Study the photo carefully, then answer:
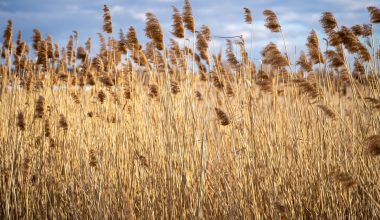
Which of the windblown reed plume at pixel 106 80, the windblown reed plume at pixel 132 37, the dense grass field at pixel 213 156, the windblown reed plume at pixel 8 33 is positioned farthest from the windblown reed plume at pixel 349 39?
the windblown reed plume at pixel 8 33

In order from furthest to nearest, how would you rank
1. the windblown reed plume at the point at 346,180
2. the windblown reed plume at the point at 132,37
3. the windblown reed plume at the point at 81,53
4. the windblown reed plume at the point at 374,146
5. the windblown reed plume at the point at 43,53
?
the windblown reed plume at the point at 81,53
the windblown reed plume at the point at 43,53
the windblown reed plume at the point at 132,37
the windblown reed plume at the point at 346,180
the windblown reed plume at the point at 374,146

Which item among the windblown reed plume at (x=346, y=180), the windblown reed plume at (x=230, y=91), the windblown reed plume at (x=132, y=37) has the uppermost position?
the windblown reed plume at (x=132, y=37)

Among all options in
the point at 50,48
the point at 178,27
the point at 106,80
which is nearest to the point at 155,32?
the point at 178,27

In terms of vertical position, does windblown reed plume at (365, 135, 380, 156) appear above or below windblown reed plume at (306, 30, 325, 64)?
below

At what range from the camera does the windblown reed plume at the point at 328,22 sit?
11.1 ft

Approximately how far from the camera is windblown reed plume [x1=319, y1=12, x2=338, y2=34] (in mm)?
3389

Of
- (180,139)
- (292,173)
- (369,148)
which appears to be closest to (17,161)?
(180,139)

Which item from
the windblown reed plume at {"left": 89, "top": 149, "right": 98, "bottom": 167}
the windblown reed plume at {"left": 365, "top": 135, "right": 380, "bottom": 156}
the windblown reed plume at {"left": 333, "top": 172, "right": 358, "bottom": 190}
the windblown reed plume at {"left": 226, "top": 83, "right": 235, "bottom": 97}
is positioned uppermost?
the windblown reed plume at {"left": 226, "top": 83, "right": 235, "bottom": 97}

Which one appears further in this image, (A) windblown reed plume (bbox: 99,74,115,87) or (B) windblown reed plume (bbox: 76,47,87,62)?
(B) windblown reed plume (bbox: 76,47,87,62)

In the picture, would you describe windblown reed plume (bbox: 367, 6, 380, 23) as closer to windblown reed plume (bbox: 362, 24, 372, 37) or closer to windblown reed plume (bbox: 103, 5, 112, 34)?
windblown reed plume (bbox: 362, 24, 372, 37)

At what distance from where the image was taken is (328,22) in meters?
3.41

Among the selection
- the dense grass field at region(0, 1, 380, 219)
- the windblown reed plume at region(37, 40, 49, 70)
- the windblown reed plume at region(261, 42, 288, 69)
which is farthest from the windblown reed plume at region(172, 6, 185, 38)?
the windblown reed plume at region(37, 40, 49, 70)

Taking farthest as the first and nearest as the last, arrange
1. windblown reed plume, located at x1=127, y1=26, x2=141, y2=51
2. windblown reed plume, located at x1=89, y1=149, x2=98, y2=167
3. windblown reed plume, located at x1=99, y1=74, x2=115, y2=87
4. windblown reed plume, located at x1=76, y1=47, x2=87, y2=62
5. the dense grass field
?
windblown reed plume, located at x1=76, y1=47, x2=87, y2=62 → windblown reed plume, located at x1=99, y1=74, x2=115, y2=87 → windblown reed plume, located at x1=127, y1=26, x2=141, y2=51 → windblown reed plume, located at x1=89, y1=149, x2=98, y2=167 → the dense grass field

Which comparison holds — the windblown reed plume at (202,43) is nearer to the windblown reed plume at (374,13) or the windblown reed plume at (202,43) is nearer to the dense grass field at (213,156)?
the dense grass field at (213,156)
